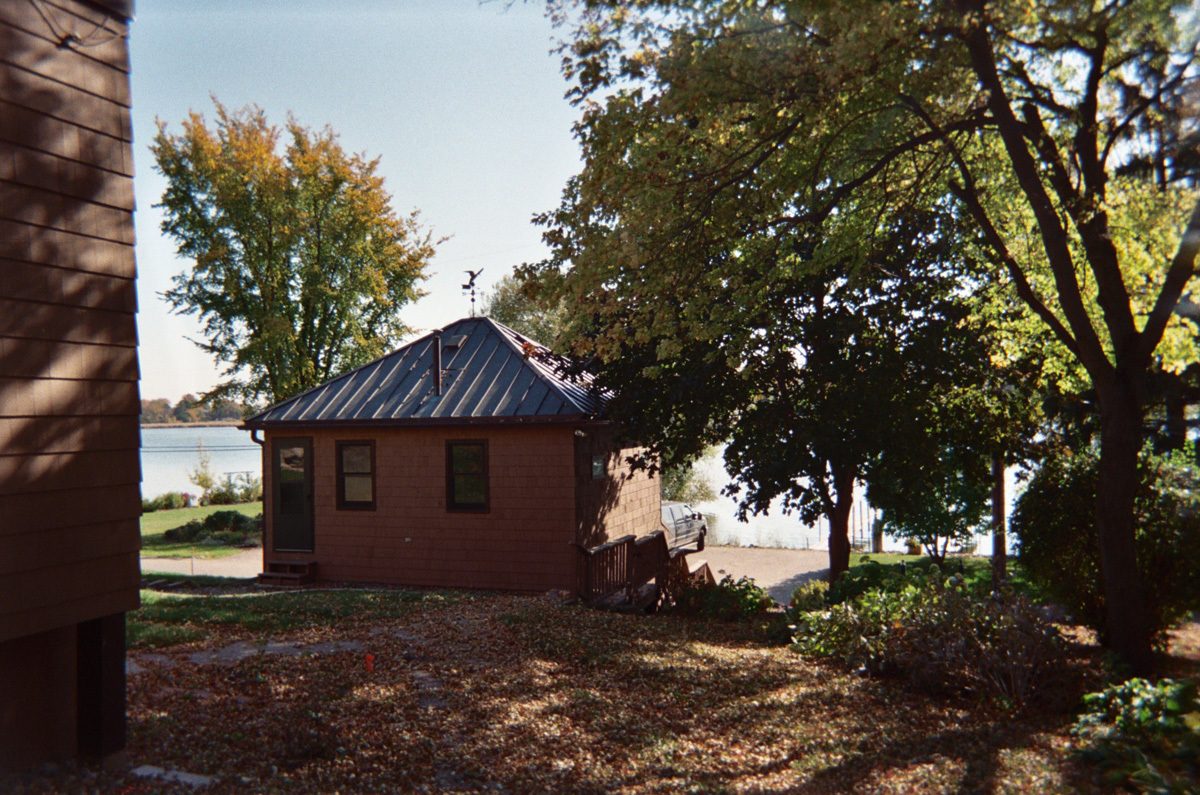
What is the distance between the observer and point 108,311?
15.8 ft

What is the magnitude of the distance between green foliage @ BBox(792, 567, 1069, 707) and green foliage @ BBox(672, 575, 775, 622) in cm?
360

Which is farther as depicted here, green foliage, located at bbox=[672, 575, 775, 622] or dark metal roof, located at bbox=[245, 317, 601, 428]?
dark metal roof, located at bbox=[245, 317, 601, 428]

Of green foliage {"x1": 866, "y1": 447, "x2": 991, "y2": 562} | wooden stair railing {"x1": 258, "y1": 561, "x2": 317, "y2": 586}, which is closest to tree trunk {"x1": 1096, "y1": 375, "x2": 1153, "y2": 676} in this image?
green foliage {"x1": 866, "y1": 447, "x2": 991, "y2": 562}

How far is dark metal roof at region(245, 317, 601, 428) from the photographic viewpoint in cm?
1351

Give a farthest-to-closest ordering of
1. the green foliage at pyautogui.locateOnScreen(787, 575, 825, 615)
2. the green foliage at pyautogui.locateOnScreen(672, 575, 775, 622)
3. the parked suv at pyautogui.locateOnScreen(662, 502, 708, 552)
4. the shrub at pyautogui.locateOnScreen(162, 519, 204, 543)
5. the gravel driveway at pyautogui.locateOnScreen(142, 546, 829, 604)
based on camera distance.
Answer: the shrub at pyautogui.locateOnScreen(162, 519, 204, 543)
the parked suv at pyautogui.locateOnScreen(662, 502, 708, 552)
the gravel driveway at pyautogui.locateOnScreen(142, 546, 829, 604)
the green foliage at pyautogui.locateOnScreen(672, 575, 775, 622)
the green foliage at pyautogui.locateOnScreen(787, 575, 825, 615)

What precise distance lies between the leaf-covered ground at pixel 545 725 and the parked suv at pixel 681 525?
12470mm

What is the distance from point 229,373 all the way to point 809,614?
2375cm

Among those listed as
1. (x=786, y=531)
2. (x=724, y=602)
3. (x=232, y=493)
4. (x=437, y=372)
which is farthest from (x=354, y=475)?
(x=786, y=531)

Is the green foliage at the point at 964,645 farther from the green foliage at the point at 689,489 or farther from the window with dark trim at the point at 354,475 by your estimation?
the green foliage at the point at 689,489

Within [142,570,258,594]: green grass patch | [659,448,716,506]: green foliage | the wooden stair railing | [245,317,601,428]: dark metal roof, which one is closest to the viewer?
[245,317,601,428]: dark metal roof

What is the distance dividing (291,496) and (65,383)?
11464mm

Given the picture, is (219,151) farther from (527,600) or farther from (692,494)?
(692,494)

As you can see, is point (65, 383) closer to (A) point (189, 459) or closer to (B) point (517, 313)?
(B) point (517, 313)

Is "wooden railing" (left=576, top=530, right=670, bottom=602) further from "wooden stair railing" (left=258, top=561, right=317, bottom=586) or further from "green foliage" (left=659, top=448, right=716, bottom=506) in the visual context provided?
"green foliage" (left=659, top=448, right=716, bottom=506)
